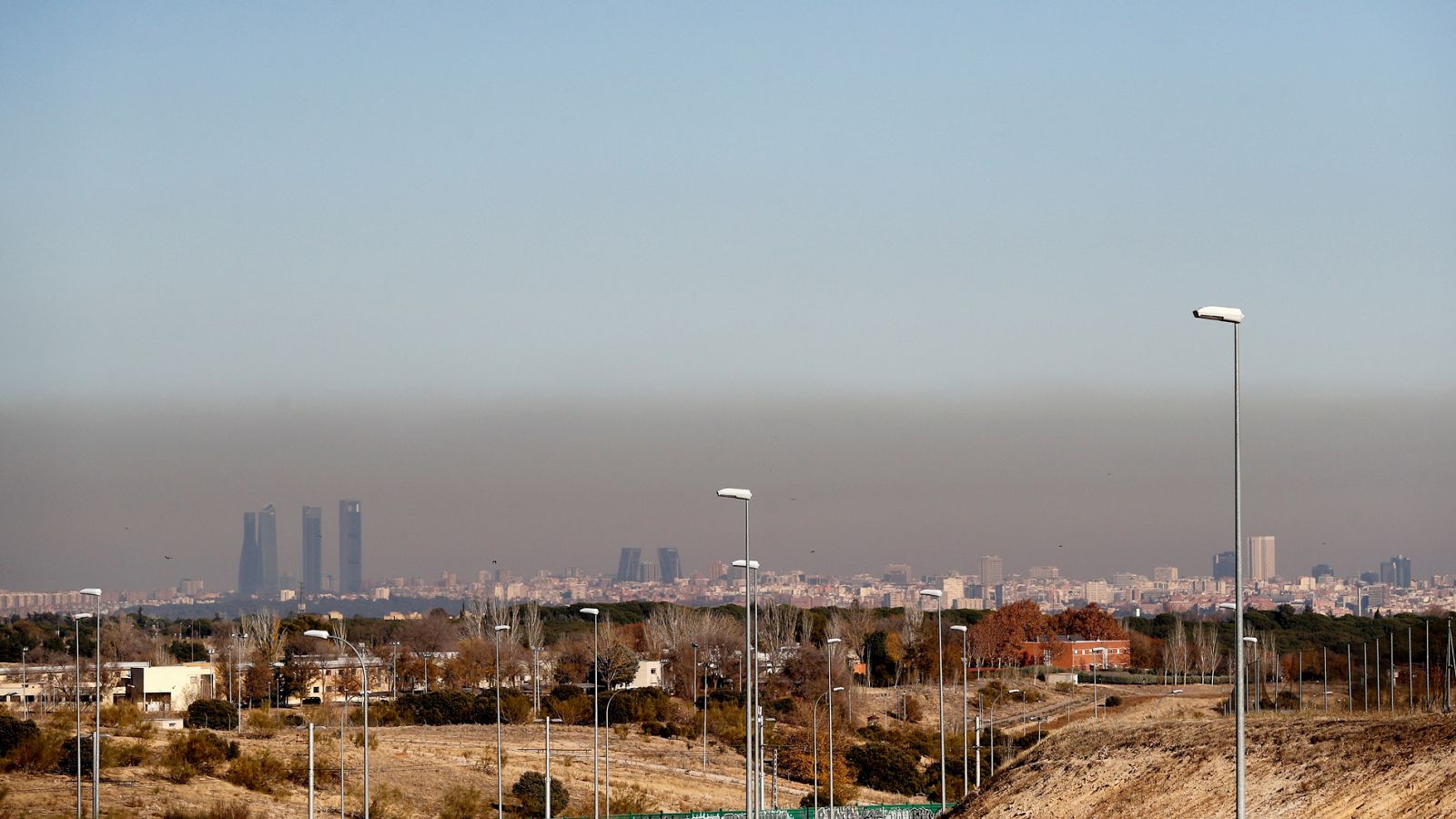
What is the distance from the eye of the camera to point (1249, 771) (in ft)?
123

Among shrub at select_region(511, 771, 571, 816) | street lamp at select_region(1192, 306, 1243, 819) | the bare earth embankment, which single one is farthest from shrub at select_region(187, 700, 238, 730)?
street lamp at select_region(1192, 306, 1243, 819)

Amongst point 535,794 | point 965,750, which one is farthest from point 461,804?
point 965,750

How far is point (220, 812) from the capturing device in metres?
48.8

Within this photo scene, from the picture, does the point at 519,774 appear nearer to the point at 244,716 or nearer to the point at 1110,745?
the point at 244,716

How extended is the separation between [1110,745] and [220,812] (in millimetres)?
27084

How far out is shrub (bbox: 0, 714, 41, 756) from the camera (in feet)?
182

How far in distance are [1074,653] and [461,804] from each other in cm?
8250

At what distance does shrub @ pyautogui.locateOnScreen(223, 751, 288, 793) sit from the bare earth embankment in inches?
1023

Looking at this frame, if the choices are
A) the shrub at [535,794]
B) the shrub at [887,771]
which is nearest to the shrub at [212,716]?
the shrub at [535,794]

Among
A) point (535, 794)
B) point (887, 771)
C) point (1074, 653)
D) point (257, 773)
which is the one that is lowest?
point (1074, 653)

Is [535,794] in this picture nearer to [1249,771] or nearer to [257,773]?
[257,773]

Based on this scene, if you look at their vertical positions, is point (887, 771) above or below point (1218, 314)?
below

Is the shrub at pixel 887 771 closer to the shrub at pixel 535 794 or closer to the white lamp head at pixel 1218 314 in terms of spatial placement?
the shrub at pixel 535 794

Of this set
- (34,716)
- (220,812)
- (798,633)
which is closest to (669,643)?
(798,633)
